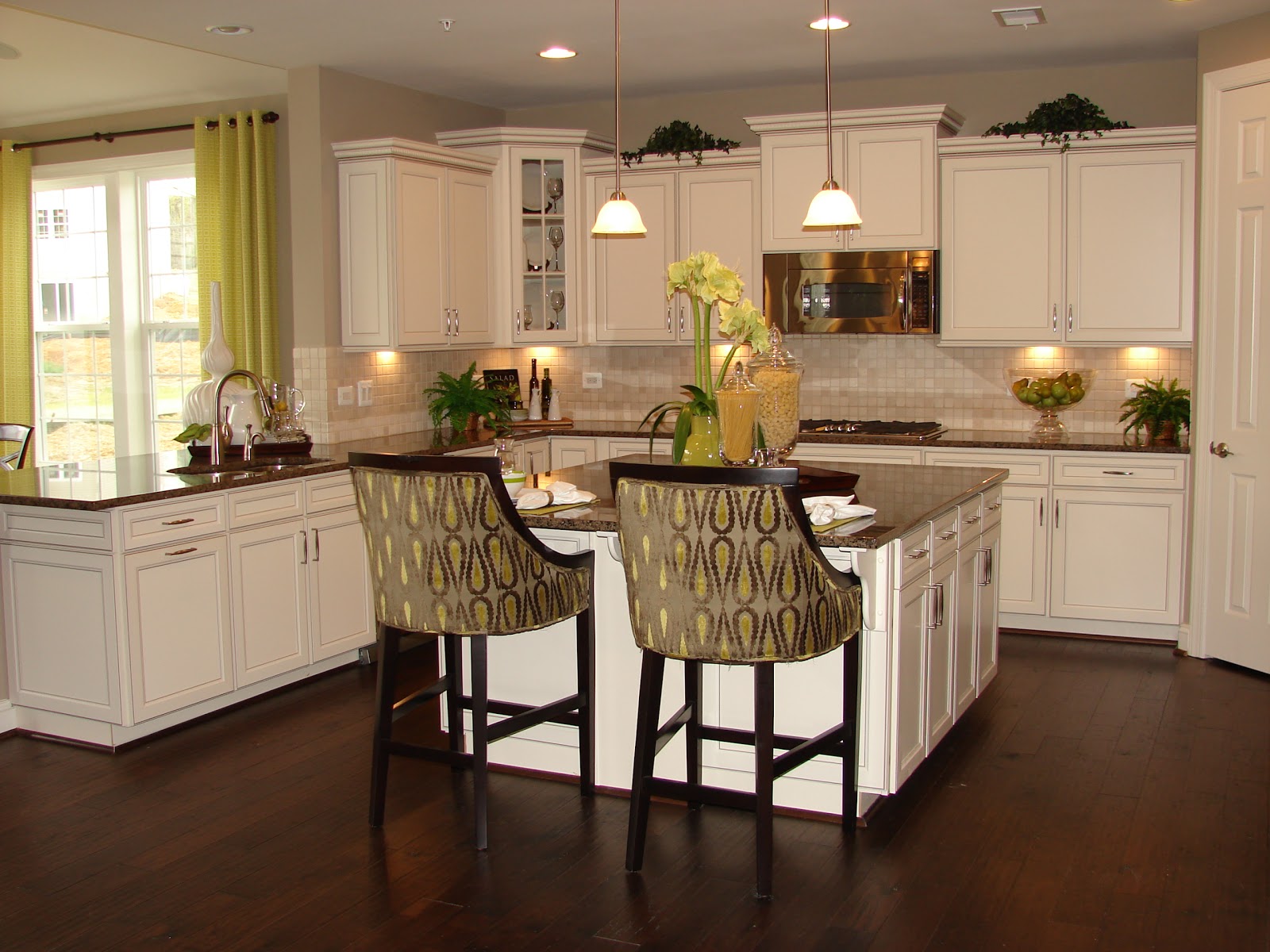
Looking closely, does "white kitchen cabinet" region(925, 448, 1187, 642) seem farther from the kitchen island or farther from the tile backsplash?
the kitchen island

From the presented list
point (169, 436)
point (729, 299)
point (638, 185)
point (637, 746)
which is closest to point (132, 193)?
point (169, 436)

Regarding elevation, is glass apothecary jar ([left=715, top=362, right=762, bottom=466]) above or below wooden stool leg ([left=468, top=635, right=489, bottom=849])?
above

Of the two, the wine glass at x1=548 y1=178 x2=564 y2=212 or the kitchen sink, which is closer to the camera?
the kitchen sink

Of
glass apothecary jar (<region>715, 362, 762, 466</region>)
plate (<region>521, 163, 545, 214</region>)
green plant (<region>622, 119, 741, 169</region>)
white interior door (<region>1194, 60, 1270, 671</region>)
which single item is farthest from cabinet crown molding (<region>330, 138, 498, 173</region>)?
white interior door (<region>1194, 60, 1270, 671</region>)

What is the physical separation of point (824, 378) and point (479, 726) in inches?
151

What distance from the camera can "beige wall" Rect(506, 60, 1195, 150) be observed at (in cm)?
591

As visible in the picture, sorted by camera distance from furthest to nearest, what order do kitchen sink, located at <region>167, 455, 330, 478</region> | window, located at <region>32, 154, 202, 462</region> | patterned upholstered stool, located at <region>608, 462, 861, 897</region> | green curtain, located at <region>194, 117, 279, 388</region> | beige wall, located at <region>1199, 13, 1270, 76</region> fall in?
window, located at <region>32, 154, 202, 462</region> → green curtain, located at <region>194, 117, 279, 388</region> → beige wall, located at <region>1199, 13, 1270, 76</region> → kitchen sink, located at <region>167, 455, 330, 478</region> → patterned upholstered stool, located at <region>608, 462, 861, 897</region>

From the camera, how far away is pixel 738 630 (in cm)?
296

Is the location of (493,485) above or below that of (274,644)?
above

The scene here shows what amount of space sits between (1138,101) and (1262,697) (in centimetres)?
291

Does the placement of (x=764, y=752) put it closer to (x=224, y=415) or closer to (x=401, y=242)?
(x=224, y=415)

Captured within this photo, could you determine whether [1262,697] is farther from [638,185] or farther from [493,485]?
[638,185]

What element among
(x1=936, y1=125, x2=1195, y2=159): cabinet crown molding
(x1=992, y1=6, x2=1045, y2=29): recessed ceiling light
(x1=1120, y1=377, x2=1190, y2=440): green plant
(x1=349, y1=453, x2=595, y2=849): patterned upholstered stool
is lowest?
(x1=349, y1=453, x2=595, y2=849): patterned upholstered stool

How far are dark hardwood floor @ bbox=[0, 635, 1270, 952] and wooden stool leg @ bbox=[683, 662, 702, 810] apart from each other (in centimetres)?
13
